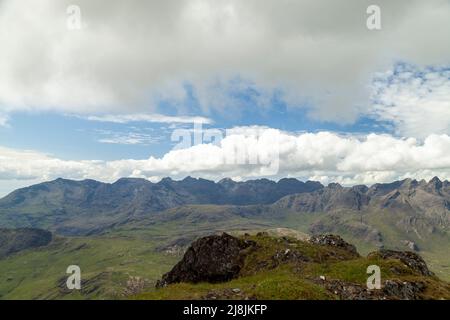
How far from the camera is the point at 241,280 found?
66.6 metres

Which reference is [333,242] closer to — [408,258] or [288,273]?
[408,258]

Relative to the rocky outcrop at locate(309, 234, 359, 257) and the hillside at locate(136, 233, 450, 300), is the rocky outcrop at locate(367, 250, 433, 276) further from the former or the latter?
the rocky outcrop at locate(309, 234, 359, 257)

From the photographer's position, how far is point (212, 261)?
77.9 meters

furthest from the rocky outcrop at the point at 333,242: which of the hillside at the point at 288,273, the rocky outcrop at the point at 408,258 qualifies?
the rocky outcrop at the point at 408,258

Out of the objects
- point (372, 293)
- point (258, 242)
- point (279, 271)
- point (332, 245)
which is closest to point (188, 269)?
point (258, 242)

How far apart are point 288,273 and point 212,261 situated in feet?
61.9

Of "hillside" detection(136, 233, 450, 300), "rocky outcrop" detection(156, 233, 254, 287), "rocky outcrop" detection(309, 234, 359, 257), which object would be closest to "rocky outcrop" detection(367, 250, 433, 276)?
"hillside" detection(136, 233, 450, 300)

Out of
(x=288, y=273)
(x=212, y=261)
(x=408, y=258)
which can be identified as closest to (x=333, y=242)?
(x=408, y=258)

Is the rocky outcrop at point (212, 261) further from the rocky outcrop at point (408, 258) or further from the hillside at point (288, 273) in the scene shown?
the rocky outcrop at point (408, 258)

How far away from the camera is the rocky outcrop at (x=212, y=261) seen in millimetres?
75938

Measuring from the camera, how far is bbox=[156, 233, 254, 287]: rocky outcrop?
75938 mm
